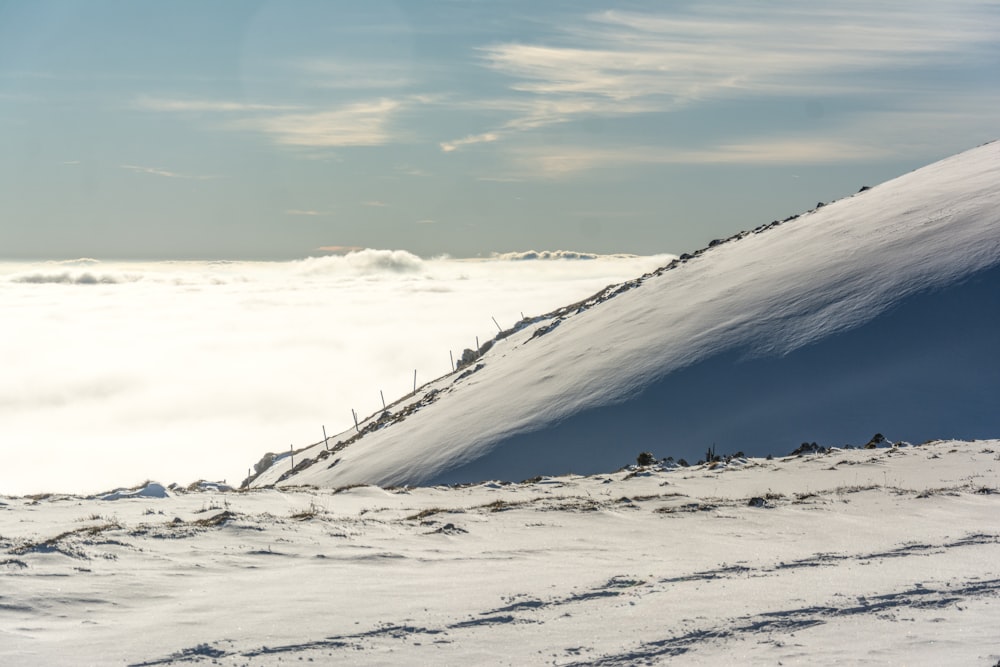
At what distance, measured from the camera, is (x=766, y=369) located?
86.2ft

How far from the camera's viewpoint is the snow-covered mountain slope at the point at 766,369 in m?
23.7

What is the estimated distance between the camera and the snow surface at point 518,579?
273 inches

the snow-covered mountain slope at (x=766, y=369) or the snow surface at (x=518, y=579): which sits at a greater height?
the snow-covered mountain slope at (x=766, y=369)

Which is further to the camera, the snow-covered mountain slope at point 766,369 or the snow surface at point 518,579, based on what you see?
the snow-covered mountain slope at point 766,369

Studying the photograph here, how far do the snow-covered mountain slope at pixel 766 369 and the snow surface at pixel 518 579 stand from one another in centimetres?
829

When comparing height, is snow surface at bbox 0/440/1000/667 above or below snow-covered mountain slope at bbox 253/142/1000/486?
below

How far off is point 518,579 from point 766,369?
1860 centimetres

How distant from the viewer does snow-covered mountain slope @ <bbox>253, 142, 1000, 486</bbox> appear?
2369cm

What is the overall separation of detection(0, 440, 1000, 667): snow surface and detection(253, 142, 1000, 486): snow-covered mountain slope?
27.2 feet

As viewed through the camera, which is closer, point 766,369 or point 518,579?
point 518,579

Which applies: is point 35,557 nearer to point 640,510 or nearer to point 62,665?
point 62,665

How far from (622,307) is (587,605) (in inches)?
1240

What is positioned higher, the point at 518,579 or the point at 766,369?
the point at 766,369

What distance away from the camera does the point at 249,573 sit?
31.7 ft
